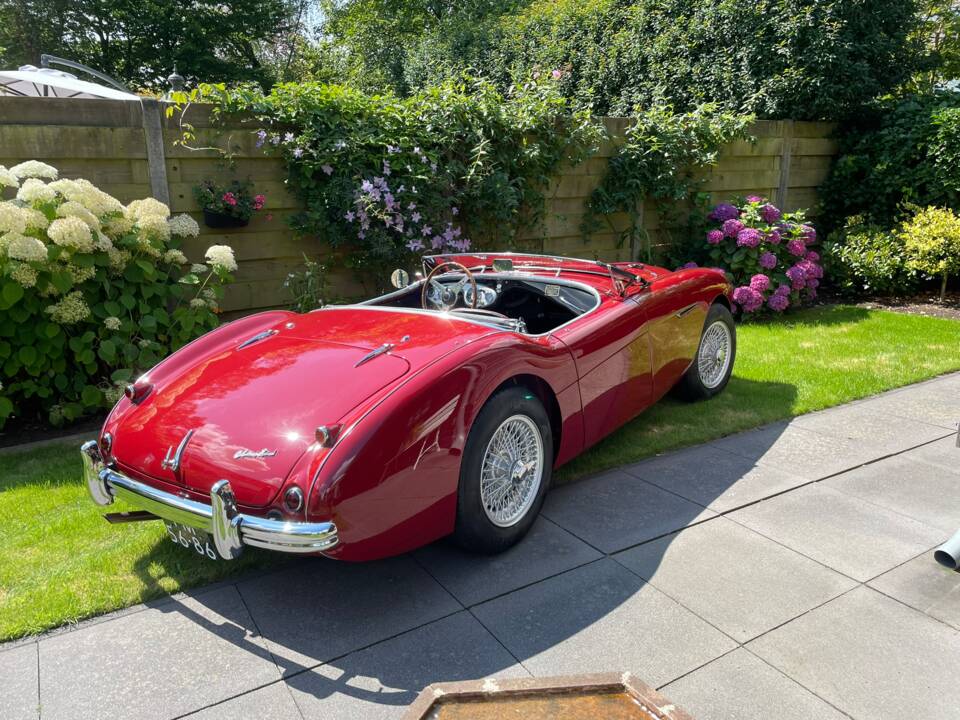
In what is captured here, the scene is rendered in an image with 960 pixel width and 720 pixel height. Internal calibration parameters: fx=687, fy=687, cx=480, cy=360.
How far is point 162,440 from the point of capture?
2518 millimetres

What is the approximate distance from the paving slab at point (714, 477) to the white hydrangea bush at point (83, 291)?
9.94 ft

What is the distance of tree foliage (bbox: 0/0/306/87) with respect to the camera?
20.3 metres

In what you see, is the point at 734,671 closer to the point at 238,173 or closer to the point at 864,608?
the point at 864,608

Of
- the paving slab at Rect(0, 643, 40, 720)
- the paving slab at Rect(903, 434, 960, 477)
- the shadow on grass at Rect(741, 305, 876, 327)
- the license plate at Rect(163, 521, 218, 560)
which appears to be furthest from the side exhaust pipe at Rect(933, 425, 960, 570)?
the shadow on grass at Rect(741, 305, 876, 327)

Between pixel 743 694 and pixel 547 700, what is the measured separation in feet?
2.33

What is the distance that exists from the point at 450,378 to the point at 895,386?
424cm

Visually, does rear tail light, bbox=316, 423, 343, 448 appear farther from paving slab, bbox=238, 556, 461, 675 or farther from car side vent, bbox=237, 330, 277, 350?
car side vent, bbox=237, 330, 277, 350

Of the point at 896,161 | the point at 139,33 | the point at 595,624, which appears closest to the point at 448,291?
the point at 595,624

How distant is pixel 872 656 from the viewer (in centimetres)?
230

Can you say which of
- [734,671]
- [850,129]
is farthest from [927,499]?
[850,129]

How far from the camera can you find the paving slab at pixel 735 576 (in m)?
2.52

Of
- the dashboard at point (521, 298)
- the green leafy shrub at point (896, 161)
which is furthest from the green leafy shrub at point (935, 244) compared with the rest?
the dashboard at point (521, 298)

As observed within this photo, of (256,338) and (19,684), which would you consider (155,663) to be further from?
(256,338)

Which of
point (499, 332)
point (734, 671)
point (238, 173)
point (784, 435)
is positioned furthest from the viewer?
point (238, 173)
